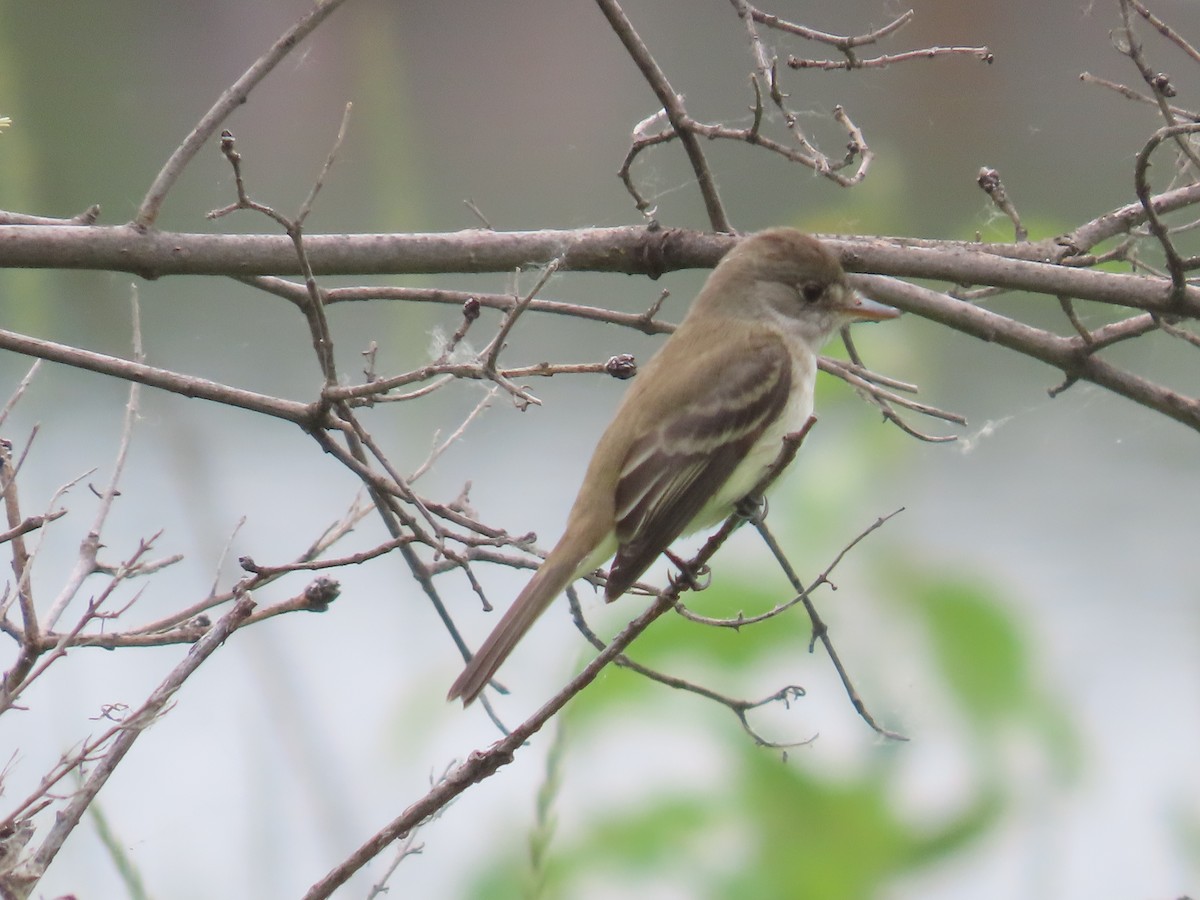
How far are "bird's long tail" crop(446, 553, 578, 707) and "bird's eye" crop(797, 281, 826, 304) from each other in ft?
2.87

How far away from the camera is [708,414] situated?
2.41 m

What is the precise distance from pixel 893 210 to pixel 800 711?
4.24 feet

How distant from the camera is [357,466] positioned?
5.79 feet

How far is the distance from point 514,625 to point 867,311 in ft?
3.55

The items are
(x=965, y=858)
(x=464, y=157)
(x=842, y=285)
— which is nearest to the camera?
(x=965, y=858)

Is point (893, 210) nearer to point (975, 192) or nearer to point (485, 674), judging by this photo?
point (975, 192)

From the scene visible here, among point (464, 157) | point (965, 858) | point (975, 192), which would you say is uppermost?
point (464, 157)

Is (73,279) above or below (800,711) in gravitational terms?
above

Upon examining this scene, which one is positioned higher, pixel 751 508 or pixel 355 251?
pixel 355 251

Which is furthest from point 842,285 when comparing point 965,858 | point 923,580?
point 965,858

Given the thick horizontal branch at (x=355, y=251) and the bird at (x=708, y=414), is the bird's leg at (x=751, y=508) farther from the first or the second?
the thick horizontal branch at (x=355, y=251)

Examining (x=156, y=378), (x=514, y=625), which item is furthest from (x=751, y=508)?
(x=156, y=378)

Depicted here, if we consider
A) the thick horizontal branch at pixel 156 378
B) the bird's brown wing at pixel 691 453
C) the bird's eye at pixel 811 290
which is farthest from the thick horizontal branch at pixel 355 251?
the bird's eye at pixel 811 290

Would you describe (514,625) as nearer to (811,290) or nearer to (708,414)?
(708,414)
